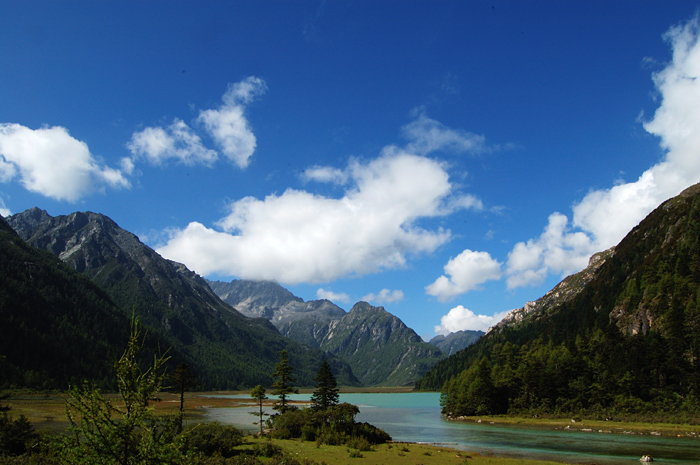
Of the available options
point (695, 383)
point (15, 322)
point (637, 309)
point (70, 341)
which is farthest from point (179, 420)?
point (70, 341)

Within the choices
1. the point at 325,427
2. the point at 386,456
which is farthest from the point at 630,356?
the point at 386,456

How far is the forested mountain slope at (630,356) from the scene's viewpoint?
7606 cm

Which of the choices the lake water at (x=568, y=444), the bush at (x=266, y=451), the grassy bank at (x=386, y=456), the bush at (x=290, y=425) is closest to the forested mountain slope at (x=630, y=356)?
the lake water at (x=568, y=444)

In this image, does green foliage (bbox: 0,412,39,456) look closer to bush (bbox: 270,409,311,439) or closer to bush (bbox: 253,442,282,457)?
bush (bbox: 253,442,282,457)

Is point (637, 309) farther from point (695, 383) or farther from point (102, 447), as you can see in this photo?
point (102, 447)

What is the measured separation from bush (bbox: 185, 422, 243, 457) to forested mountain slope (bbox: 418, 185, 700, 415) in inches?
2978

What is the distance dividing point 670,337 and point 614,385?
14764 millimetres

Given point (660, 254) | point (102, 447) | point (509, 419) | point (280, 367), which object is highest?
point (660, 254)

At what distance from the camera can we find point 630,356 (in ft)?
267

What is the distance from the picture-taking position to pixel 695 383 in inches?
2694

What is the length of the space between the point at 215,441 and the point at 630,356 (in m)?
84.7

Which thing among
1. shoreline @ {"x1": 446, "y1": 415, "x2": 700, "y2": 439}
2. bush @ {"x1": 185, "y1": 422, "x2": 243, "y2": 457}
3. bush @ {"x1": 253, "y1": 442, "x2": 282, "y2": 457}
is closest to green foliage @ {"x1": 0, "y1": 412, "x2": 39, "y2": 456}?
bush @ {"x1": 185, "y1": 422, "x2": 243, "y2": 457}

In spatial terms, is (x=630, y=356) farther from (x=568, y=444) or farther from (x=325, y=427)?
(x=325, y=427)

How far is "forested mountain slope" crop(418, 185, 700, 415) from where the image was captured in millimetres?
76062
